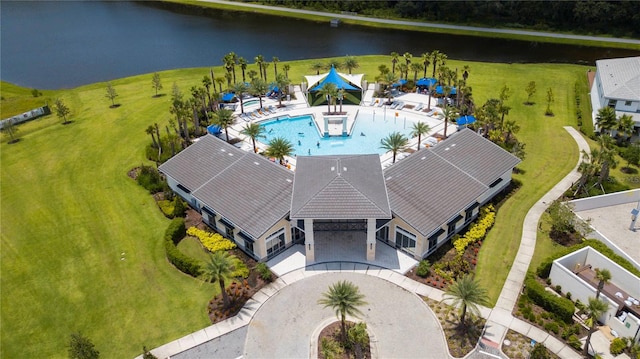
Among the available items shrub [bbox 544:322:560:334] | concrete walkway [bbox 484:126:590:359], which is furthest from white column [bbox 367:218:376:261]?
shrub [bbox 544:322:560:334]

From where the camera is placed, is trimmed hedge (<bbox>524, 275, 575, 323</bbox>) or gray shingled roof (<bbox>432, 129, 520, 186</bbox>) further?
gray shingled roof (<bbox>432, 129, 520, 186</bbox>)

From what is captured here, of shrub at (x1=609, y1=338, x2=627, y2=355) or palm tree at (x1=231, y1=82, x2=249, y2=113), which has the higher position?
palm tree at (x1=231, y1=82, x2=249, y2=113)

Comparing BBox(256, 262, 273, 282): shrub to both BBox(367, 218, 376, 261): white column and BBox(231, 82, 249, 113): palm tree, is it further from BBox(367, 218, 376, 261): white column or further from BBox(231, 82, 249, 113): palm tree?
BBox(231, 82, 249, 113): palm tree

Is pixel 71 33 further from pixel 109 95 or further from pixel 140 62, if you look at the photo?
pixel 109 95

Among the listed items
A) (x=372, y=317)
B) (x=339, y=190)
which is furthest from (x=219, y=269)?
(x=339, y=190)

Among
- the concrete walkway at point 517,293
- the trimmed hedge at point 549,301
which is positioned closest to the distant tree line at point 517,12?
the concrete walkway at point 517,293

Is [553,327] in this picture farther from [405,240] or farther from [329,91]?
[329,91]
